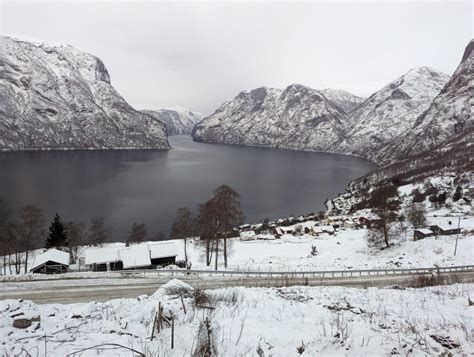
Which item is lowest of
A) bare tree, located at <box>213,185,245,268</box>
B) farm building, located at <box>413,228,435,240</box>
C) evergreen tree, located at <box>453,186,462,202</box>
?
farm building, located at <box>413,228,435,240</box>

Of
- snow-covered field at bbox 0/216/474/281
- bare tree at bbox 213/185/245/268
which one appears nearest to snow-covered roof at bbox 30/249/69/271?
snow-covered field at bbox 0/216/474/281

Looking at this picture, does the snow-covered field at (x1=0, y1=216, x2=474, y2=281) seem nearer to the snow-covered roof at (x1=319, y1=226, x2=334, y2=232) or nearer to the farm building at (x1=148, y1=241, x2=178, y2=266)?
the farm building at (x1=148, y1=241, x2=178, y2=266)

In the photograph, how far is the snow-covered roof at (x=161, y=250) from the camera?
4056 centimetres

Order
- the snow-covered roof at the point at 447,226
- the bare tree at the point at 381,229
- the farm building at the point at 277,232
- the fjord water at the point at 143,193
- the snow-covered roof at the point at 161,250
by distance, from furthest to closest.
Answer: the fjord water at the point at 143,193 < the farm building at the point at 277,232 < the snow-covered roof at the point at 447,226 < the snow-covered roof at the point at 161,250 < the bare tree at the point at 381,229

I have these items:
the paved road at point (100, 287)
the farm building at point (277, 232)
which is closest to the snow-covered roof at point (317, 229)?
the farm building at point (277, 232)

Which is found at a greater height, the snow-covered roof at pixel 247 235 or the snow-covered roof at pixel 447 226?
the snow-covered roof at pixel 447 226

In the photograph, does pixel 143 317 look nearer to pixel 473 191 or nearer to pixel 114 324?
pixel 114 324

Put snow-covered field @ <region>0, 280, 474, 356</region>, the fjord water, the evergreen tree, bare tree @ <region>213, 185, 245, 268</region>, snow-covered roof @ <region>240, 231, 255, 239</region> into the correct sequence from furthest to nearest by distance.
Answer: the fjord water, the evergreen tree, snow-covered roof @ <region>240, 231, 255, 239</region>, bare tree @ <region>213, 185, 245, 268</region>, snow-covered field @ <region>0, 280, 474, 356</region>

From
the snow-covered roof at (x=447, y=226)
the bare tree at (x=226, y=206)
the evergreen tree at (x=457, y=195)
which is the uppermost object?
the evergreen tree at (x=457, y=195)

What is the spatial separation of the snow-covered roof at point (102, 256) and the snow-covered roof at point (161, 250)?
4.45m

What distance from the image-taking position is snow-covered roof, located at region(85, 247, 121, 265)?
37.4 metres

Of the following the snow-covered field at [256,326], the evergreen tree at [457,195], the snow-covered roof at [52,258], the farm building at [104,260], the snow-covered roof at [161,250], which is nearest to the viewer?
the snow-covered field at [256,326]

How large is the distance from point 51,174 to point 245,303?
6397 inches

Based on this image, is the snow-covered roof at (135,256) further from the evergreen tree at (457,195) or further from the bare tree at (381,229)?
the evergreen tree at (457,195)
